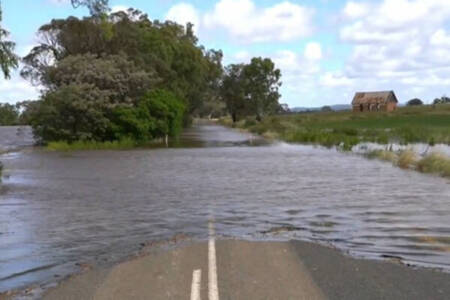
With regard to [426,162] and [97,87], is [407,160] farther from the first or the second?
[97,87]

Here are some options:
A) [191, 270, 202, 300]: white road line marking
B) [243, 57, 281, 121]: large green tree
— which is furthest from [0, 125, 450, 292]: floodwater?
[243, 57, 281, 121]: large green tree

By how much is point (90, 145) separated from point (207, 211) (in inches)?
1334

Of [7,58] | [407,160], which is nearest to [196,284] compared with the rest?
[7,58]

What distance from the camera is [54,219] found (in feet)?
49.0

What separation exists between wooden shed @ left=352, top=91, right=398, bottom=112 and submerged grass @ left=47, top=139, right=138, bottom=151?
321 feet

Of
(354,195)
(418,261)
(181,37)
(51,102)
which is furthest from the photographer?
(181,37)

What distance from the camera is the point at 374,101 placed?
14188cm

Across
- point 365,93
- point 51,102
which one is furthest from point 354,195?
point 365,93

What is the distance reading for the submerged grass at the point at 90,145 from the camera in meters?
47.1

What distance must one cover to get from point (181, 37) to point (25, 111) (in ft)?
129

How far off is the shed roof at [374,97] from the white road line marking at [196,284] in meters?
137

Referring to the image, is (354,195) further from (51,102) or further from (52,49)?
(52,49)

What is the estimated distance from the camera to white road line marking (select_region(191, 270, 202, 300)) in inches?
289

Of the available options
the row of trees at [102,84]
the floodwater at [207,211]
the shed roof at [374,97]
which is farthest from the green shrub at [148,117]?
the shed roof at [374,97]
